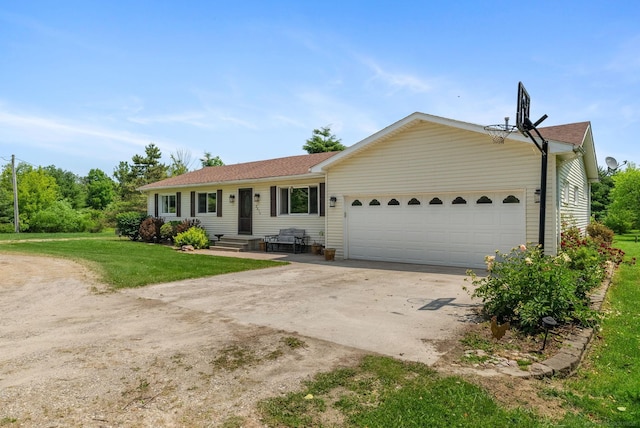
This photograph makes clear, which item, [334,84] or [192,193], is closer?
[334,84]

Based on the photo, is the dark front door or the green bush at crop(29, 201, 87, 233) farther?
the green bush at crop(29, 201, 87, 233)

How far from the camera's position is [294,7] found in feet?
33.5

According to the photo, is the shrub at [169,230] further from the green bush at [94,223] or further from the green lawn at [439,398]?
the green bush at [94,223]

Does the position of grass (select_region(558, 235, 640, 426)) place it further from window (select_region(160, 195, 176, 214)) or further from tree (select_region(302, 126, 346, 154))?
tree (select_region(302, 126, 346, 154))

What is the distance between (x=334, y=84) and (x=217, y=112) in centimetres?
806

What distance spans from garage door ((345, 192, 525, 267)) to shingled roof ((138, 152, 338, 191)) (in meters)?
3.55

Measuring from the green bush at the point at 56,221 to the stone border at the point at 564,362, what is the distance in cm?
3402

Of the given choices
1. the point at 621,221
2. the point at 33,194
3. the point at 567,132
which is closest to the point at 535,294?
the point at 567,132

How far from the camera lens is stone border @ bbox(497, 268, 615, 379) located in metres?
3.43

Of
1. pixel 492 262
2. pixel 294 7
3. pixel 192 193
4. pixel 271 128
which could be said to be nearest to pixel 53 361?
pixel 492 262

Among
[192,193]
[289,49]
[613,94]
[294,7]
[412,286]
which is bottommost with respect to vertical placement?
[412,286]

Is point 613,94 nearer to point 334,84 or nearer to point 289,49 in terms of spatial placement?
point 334,84

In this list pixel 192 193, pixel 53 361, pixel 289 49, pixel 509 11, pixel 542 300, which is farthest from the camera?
pixel 192 193

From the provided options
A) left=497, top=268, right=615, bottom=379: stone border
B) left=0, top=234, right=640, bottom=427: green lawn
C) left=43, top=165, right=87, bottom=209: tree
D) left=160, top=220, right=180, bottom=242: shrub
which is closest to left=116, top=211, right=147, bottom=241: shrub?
left=160, top=220, right=180, bottom=242: shrub
